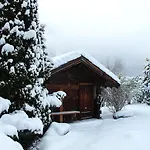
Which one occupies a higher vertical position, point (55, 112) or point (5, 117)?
point (5, 117)

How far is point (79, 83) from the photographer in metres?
15.0

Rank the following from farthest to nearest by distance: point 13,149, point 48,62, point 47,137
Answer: point 48,62
point 47,137
point 13,149

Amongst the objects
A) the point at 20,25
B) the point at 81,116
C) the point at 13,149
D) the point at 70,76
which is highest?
the point at 20,25

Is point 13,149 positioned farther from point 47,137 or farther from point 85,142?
point 85,142

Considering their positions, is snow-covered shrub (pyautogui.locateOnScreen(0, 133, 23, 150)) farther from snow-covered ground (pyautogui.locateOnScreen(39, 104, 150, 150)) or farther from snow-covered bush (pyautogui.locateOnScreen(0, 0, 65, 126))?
snow-covered ground (pyautogui.locateOnScreen(39, 104, 150, 150))

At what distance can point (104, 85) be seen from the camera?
15.6 metres

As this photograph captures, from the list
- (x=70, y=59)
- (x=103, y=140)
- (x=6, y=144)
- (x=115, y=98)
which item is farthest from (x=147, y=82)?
Answer: (x=6, y=144)

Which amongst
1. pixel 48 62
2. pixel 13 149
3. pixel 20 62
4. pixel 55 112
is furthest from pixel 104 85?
pixel 13 149

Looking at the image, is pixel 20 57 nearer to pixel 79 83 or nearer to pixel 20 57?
pixel 20 57

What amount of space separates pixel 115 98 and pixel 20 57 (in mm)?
8533

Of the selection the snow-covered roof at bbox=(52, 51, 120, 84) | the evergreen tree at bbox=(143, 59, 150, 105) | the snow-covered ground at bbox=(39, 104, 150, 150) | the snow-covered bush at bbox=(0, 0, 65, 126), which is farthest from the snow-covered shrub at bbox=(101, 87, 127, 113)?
the snow-covered bush at bbox=(0, 0, 65, 126)

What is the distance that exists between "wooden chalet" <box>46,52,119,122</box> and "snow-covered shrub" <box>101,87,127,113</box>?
1.71 feet

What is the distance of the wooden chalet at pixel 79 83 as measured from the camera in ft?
44.3

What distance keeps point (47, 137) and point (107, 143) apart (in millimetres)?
1891
